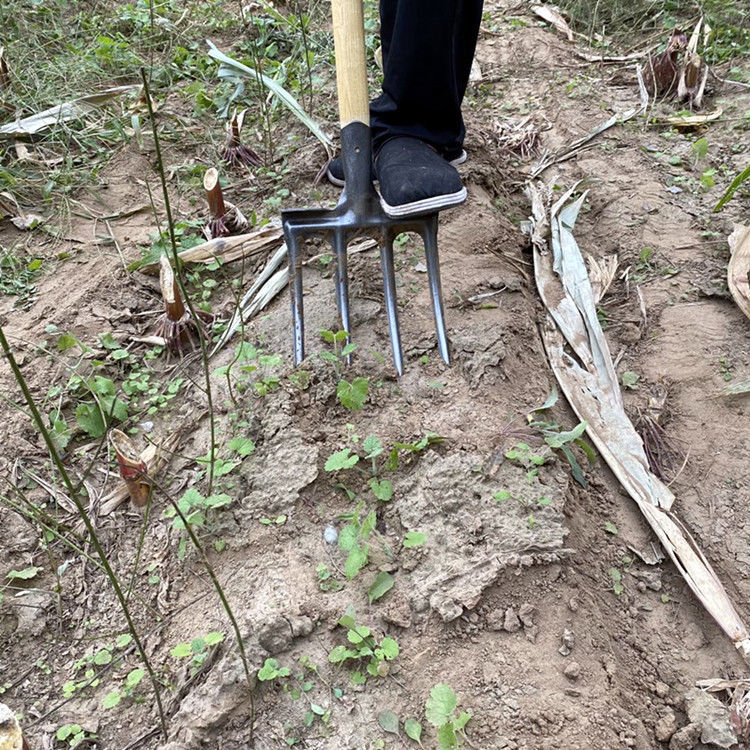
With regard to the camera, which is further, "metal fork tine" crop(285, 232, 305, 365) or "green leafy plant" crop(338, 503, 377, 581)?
"metal fork tine" crop(285, 232, 305, 365)

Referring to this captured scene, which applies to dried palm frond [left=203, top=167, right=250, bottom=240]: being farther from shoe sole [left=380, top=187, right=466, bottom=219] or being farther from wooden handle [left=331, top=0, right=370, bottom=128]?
shoe sole [left=380, top=187, right=466, bottom=219]

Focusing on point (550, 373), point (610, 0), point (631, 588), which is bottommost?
point (631, 588)

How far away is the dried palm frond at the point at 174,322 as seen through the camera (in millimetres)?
2275

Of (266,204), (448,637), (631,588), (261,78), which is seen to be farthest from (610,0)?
(448,637)

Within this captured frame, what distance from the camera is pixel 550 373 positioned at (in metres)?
2.13

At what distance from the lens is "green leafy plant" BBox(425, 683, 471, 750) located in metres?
1.27

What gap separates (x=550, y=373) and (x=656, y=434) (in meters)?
0.37

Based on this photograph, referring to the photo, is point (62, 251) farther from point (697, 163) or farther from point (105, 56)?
point (697, 163)

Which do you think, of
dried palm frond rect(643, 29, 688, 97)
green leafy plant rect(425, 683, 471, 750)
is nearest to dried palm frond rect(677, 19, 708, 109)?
dried palm frond rect(643, 29, 688, 97)

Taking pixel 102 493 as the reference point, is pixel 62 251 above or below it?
above

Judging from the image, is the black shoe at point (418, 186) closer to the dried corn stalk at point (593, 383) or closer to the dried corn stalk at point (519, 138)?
the dried corn stalk at point (593, 383)

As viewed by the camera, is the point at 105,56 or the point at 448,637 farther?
the point at 105,56

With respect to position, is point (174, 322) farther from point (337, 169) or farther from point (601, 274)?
point (601, 274)

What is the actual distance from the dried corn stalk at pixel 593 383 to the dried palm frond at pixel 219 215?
1.24 meters
